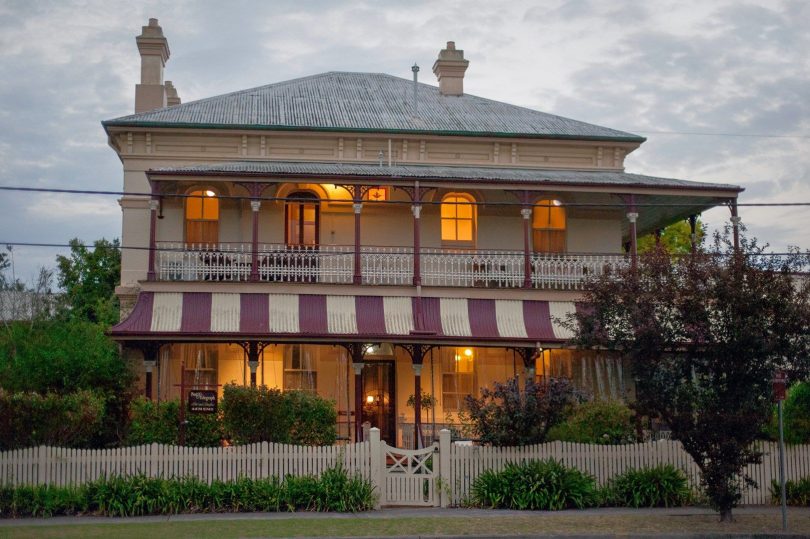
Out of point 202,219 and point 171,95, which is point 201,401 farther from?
point 171,95

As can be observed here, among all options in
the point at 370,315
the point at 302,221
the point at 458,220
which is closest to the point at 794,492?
the point at 370,315

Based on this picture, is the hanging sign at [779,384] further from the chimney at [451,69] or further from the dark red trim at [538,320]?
the chimney at [451,69]

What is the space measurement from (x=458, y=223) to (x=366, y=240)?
2.67 m

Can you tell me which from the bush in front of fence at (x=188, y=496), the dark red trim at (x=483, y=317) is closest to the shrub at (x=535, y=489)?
the bush in front of fence at (x=188, y=496)

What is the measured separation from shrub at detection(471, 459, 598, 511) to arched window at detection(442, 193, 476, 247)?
10.7 meters

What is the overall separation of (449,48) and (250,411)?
57.6 feet

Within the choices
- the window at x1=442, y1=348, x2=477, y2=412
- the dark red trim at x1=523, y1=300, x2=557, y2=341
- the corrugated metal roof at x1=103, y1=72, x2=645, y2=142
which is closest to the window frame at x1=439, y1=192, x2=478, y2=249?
the corrugated metal roof at x1=103, y1=72, x2=645, y2=142

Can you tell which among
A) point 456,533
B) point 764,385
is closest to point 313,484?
point 456,533

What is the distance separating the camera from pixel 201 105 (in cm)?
3012

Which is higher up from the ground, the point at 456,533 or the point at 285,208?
the point at 285,208

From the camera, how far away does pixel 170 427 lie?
68.7 ft

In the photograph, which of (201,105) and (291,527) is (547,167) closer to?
(201,105)

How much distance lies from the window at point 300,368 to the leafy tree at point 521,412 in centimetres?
814

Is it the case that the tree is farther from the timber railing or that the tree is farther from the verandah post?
the verandah post
